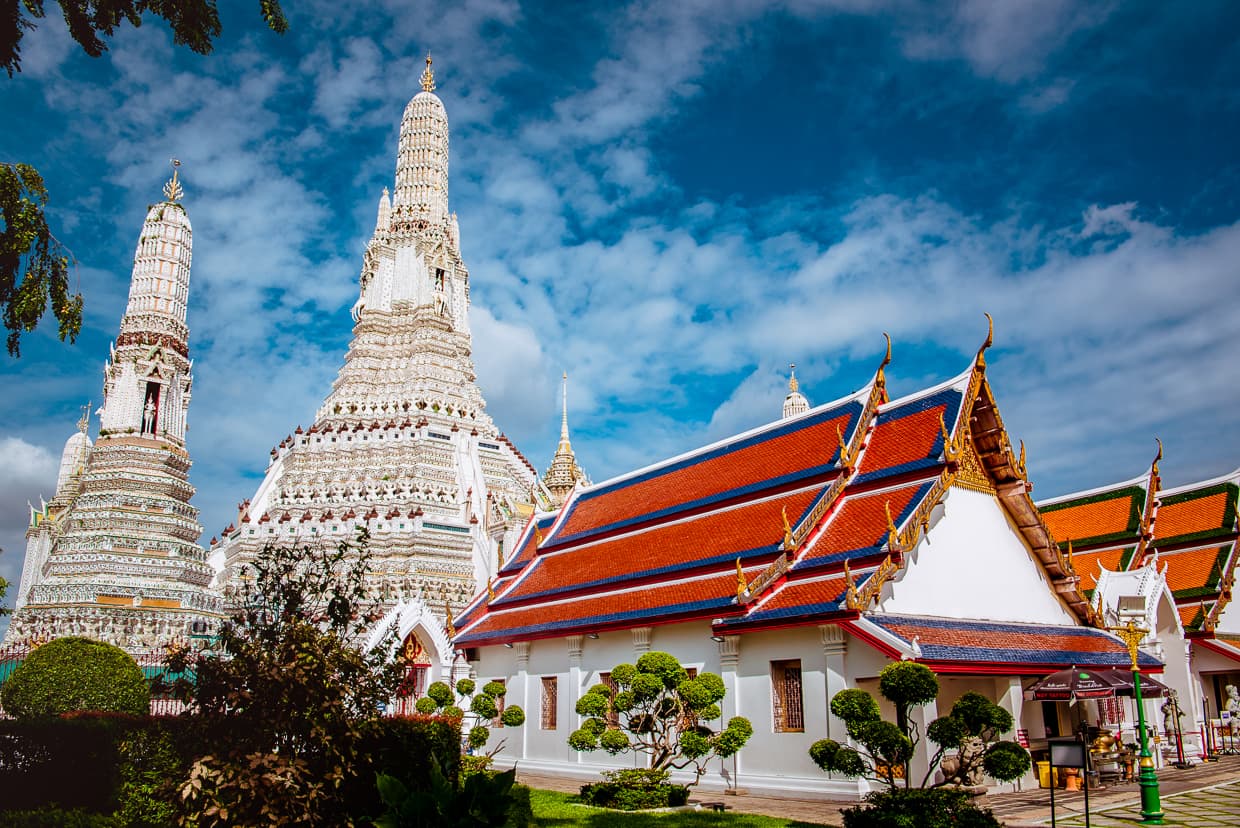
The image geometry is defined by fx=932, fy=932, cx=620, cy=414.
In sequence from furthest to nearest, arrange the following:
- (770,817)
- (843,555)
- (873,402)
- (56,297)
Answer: (873,402) < (843,555) < (770,817) < (56,297)

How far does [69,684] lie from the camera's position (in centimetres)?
1875

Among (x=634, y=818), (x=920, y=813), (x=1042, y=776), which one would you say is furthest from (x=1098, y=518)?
(x=634, y=818)

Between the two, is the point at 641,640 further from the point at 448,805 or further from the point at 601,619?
the point at 448,805

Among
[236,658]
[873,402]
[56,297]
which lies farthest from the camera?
[873,402]

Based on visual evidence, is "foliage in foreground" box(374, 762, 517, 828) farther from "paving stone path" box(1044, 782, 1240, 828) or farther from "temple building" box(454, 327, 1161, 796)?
"paving stone path" box(1044, 782, 1240, 828)

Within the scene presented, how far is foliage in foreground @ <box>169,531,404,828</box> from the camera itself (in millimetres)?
8977

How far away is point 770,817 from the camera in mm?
12969

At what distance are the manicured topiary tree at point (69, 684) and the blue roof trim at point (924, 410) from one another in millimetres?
14861

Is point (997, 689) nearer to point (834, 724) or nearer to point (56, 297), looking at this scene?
point (834, 724)

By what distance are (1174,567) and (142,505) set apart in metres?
35.6

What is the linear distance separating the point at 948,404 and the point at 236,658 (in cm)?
1330

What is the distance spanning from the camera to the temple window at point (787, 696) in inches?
612

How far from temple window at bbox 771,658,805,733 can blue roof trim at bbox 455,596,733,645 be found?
148cm

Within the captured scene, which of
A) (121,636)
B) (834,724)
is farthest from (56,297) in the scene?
(121,636)
